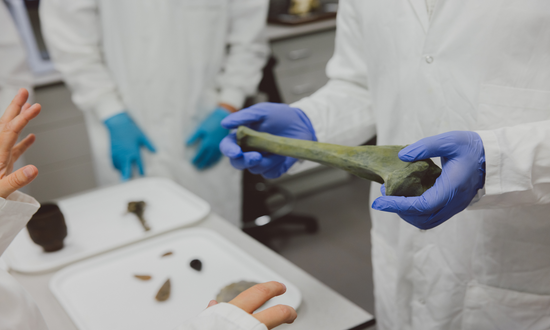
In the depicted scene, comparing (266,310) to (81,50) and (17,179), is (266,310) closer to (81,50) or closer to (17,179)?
(17,179)

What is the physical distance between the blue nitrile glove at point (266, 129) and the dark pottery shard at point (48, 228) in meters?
0.40

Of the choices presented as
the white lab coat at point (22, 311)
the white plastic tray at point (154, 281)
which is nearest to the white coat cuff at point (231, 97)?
the white plastic tray at point (154, 281)

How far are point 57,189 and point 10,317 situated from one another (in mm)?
1822

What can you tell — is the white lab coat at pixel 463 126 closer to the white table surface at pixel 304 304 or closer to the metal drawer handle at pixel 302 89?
the white table surface at pixel 304 304

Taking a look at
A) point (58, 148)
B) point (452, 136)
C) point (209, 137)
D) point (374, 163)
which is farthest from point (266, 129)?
point (58, 148)

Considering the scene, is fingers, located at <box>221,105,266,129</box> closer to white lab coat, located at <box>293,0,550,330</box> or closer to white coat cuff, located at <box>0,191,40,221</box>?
white lab coat, located at <box>293,0,550,330</box>

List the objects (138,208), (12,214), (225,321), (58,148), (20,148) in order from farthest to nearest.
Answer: (58,148)
(138,208)
(20,148)
(12,214)
(225,321)

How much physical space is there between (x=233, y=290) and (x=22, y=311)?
1.13ft

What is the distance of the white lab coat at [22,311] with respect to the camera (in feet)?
1.84

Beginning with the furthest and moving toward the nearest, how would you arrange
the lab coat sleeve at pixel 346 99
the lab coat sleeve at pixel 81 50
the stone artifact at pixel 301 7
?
the stone artifact at pixel 301 7, the lab coat sleeve at pixel 81 50, the lab coat sleeve at pixel 346 99

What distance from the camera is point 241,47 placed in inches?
64.1

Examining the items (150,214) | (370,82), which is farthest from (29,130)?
(370,82)

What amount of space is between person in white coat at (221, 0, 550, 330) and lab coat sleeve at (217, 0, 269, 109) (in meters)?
0.63

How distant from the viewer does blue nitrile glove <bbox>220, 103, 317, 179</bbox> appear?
0.89 meters
